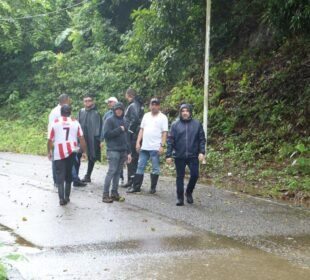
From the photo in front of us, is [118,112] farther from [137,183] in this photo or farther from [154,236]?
[154,236]

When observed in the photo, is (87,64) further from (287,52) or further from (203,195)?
(203,195)

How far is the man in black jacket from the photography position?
10109mm

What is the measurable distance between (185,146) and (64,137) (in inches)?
84.5

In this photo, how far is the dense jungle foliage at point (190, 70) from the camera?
1349 cm

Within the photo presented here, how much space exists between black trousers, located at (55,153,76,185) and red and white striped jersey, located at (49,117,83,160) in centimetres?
10

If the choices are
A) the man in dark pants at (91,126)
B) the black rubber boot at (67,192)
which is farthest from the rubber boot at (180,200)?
the man in dark pants at (91,126)

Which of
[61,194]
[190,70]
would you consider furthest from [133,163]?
[190,70]

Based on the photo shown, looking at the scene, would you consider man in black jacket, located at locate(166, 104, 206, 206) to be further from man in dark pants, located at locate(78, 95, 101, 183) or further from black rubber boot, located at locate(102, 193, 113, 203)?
man in dark pants, located at locate(78, 95, 101, 183)

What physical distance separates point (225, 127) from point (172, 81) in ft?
18.6

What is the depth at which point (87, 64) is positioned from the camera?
27.8 m

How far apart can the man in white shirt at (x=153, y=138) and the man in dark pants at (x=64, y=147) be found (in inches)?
56.1

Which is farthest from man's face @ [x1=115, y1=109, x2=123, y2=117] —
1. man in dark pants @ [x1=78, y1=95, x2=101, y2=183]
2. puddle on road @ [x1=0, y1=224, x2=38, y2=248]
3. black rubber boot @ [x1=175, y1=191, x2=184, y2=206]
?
puddle on road @ [x1=0, y1=224, x2=38, y2=248]

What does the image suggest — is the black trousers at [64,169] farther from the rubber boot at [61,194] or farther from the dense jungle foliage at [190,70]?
the dense jungle foliage at [190,70]

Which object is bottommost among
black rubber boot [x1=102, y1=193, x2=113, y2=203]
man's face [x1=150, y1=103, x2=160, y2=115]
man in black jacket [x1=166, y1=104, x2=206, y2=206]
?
black rubber boot [x1=102, y1=193, x2=113, y2=203]
